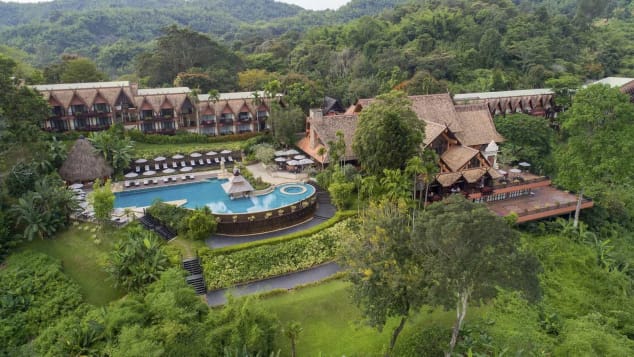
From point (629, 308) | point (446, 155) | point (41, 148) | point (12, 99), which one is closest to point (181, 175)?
point (41, 148)

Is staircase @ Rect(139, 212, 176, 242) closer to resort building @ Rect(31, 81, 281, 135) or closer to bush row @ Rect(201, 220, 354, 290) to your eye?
bush row @ Rect(201, 220, 354, 290)

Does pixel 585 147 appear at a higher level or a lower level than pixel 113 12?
lower

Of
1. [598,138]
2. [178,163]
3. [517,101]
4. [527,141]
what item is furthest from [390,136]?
[517,101]

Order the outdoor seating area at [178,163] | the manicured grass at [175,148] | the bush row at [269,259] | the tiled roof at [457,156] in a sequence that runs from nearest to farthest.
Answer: the bush row at [269,259] → the tiled roof at [457,156] → the outdoor seating area at [178,163] → the manicured grass at [175,148]

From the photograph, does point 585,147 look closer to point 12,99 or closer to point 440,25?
point 12,99

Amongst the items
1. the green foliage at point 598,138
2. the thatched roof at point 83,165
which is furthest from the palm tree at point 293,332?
the thatched roof at point 83,165

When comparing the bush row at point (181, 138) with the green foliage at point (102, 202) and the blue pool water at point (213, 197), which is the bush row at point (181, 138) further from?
the green foliage at point (102, 202)
